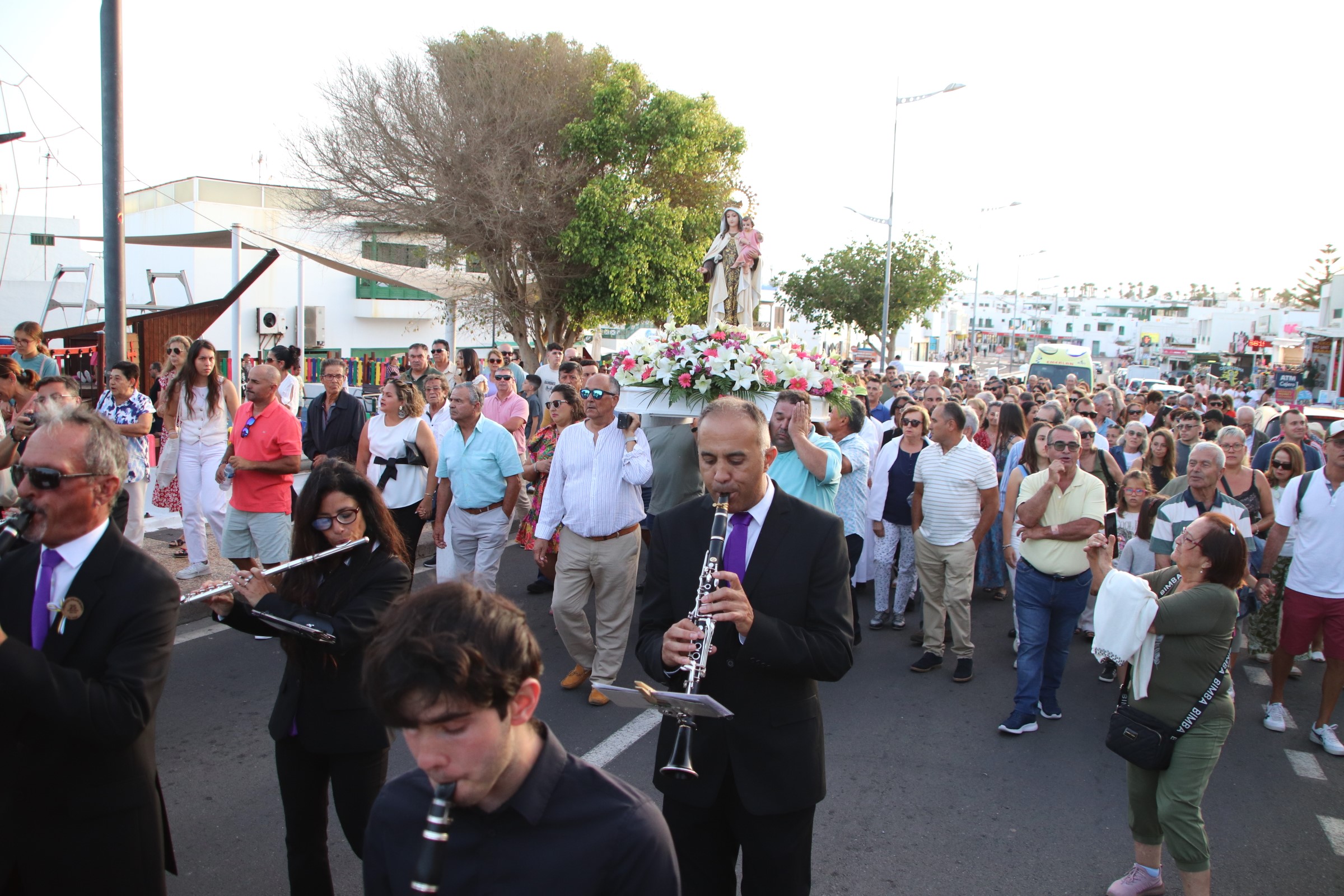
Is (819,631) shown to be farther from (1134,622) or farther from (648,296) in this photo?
(648,296)

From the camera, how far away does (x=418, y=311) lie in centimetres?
3412

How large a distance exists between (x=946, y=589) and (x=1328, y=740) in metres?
2.41

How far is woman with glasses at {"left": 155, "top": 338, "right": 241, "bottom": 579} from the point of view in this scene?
7477mm

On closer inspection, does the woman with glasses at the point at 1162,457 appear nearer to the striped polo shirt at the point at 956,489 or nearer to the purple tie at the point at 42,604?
the striped polo shirt at the point at 956,489

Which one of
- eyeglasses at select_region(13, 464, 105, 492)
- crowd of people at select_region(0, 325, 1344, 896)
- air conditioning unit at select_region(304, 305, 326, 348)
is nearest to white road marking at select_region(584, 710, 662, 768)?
crowd of people at select_region(0, 325, 1344, 896)

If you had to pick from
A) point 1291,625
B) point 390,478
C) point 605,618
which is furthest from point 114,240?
point 1291,625

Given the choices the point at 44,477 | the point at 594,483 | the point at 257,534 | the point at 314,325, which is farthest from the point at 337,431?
the point at 314,325

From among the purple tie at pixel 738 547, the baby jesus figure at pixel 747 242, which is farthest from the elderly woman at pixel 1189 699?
the baby jesus figure at pixel 747 242

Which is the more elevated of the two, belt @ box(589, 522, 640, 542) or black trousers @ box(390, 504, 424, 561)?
belt @ box(589, 522, 640, 542)

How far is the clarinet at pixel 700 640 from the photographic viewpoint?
2.49 metres

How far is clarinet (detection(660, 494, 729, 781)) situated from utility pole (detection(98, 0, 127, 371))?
280 inches

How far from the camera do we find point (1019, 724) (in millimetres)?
5625

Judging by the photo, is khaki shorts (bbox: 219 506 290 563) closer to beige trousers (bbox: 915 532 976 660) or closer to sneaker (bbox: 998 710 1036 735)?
beige trousers (bbox: 915 532 976 660)

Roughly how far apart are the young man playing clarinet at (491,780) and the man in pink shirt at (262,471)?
5.19 metres
